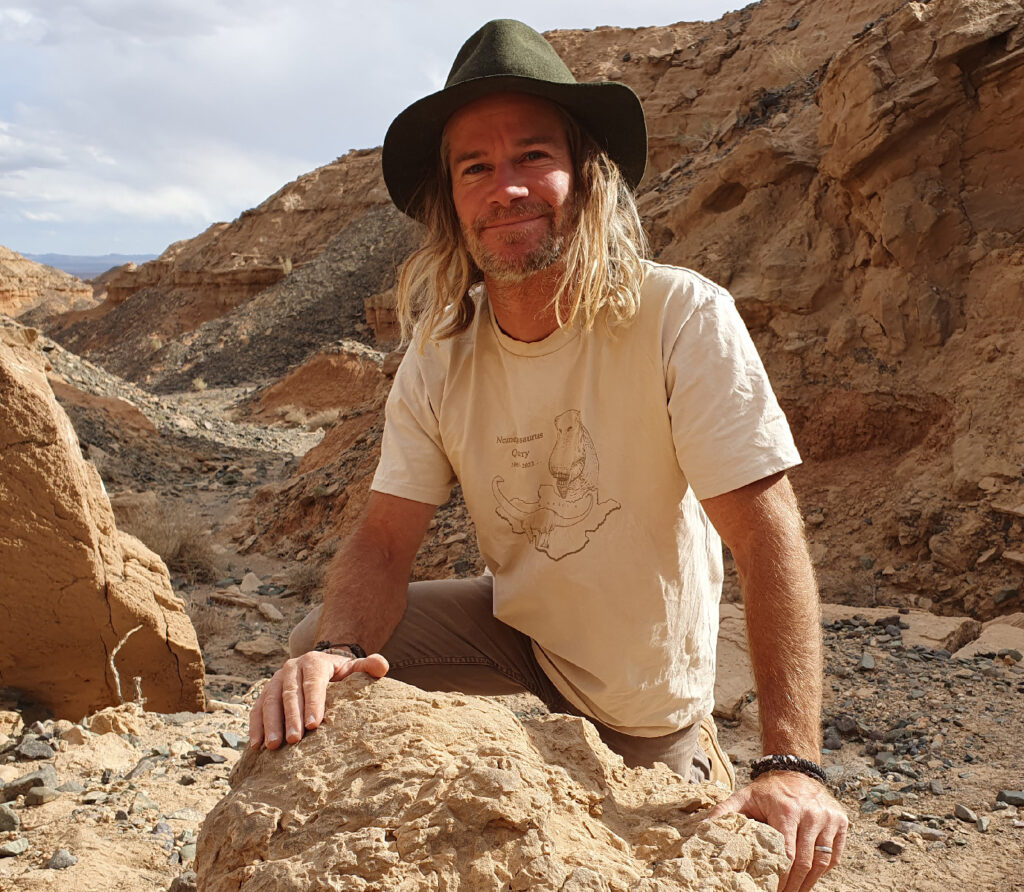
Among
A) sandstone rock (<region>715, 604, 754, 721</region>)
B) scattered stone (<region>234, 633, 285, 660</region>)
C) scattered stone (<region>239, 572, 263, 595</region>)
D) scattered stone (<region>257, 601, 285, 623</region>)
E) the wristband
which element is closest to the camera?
the wristband

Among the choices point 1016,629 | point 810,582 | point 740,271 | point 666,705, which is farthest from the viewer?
point 740,271

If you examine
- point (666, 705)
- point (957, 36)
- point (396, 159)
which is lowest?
point (666, 705)

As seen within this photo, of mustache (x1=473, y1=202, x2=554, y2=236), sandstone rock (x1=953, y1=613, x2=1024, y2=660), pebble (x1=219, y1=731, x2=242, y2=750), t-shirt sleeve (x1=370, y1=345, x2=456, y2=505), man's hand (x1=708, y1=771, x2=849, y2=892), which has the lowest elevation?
sandstone rock (x1=953, y1=613, x2=1024, y2=660)

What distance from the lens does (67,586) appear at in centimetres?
341

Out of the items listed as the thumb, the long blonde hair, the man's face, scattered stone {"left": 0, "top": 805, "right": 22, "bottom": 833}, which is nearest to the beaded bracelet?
the thumb

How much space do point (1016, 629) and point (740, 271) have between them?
376cm

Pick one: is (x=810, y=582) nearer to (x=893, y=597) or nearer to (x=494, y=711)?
(x=494, y=711)

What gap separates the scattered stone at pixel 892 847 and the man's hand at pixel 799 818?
5.00ft

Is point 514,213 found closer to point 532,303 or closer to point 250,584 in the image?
point 532,303

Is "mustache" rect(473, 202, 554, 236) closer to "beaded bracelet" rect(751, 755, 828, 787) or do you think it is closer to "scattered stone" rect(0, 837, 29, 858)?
"beaded bracelet" rect(751, 755, 828, 787)

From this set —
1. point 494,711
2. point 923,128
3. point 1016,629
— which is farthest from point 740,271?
point 494,711

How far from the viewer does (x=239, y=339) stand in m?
25.0

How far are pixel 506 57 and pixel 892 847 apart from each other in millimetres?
2684

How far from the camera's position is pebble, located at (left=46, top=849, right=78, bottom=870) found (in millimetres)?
2283
